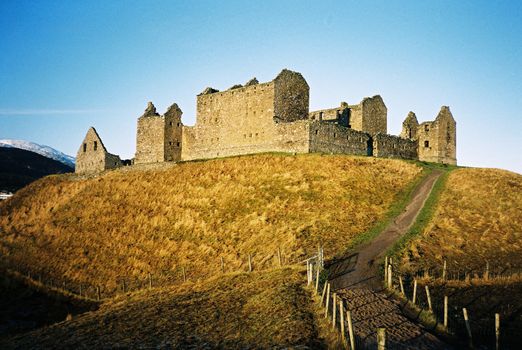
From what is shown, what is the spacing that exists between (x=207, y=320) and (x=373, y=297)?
8.31 metres

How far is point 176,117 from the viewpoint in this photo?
203 ft

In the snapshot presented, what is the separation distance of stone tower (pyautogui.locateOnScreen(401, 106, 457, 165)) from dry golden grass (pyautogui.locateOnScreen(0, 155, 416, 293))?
12.8 meters

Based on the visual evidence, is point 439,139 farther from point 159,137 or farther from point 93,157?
point 93,157

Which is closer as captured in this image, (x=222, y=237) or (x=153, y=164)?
(x=222, y=237)

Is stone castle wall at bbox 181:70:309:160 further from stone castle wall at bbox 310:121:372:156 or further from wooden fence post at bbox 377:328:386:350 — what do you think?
wooden fence post at bbox 377:328:386:350

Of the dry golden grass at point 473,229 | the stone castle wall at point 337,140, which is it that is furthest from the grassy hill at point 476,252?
the stone castle wall at point 337,140

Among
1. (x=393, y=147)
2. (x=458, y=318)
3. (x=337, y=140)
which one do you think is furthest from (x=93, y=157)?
(x=458, y=318)

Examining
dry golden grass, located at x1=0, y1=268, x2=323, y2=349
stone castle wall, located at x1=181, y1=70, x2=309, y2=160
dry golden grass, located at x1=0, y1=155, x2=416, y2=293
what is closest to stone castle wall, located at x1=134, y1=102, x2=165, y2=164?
dry golden grass, located at x1=0, y1=155, x2=416, y2=293

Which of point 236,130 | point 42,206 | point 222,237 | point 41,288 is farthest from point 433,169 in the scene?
point 42,206

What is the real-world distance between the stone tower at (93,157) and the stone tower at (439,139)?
141 ft

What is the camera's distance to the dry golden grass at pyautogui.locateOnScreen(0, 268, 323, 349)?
63.3ft

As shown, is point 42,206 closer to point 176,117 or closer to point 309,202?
point 176,117

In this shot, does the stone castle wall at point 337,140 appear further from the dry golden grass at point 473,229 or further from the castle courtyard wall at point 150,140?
the castle courtyard wall at point 150,140

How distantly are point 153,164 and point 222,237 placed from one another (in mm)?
22541
